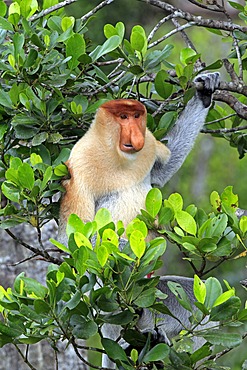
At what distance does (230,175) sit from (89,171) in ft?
27.8

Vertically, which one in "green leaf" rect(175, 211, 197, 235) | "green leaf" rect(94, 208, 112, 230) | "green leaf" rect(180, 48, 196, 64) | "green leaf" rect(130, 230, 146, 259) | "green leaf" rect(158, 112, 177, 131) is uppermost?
"green leaf" rect(180, 48, 196, 64)

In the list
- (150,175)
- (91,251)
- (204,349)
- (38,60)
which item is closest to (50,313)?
(91,251)

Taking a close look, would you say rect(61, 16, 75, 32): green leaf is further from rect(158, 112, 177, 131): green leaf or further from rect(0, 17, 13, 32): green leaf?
rect(158, 112, 177, 131): green leaf

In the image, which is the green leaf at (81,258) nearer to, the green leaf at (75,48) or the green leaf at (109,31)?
the green leaf at (75,48)

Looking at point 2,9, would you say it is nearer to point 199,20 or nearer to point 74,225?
point 199,20

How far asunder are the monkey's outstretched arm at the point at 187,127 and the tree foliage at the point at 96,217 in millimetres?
64

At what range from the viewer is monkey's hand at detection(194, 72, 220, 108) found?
112 inches

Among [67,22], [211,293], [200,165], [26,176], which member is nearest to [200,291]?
[211,293]

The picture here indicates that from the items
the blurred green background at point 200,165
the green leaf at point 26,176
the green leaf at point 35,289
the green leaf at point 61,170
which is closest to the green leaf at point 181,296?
the green leaf at point 35,289

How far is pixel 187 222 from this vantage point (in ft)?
6.84

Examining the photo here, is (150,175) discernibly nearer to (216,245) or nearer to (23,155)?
(23,155)

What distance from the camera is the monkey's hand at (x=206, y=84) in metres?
2.84

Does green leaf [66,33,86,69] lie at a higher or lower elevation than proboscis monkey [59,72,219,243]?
higher

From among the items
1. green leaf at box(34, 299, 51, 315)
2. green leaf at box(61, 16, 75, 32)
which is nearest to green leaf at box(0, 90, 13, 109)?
green leaf at box(61, 16, 75, 32)
